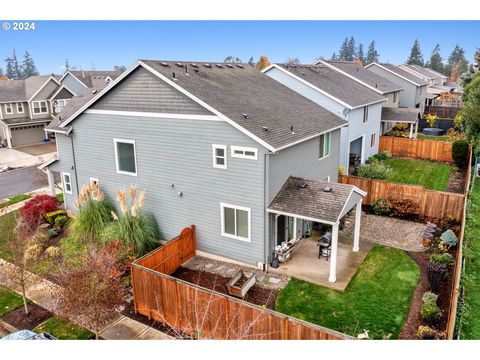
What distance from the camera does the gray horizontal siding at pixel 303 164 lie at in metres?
14.4

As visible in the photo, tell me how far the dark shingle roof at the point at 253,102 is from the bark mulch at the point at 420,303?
683cm

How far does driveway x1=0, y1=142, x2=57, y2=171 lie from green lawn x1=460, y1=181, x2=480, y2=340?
109 feet

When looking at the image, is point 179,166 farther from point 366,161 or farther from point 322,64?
point 322,64

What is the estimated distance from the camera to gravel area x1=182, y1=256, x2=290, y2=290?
45.3 ft

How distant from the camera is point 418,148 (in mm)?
31828

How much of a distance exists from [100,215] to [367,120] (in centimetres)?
2005

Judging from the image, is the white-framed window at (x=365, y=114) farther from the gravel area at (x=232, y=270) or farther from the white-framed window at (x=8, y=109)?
the white-framed window at (x=8, y=109)

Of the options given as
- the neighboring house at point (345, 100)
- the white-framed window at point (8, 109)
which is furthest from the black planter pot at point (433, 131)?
the white-framed window at point (8, 109)

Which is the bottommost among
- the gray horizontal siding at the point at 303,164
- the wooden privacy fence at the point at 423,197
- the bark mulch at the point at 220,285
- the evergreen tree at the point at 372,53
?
the bark mulch at the point at 220,285

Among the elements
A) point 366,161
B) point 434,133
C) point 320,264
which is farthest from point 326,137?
point 434,133

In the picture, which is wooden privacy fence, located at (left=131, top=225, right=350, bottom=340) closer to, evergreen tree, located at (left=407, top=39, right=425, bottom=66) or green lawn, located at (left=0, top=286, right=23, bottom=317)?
green lawn, located at (left=0, top=286, right=23, bottom=317)

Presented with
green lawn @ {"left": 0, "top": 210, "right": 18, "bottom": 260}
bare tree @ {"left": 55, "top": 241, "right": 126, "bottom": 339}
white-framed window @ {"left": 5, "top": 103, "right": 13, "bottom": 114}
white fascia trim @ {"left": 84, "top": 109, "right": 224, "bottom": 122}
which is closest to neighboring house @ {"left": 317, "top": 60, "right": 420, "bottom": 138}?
white fascia trim @ {"left": 84, "top": 109, "right": 224, "bottom": 122}

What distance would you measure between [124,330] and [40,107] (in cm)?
3891

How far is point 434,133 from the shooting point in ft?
134
